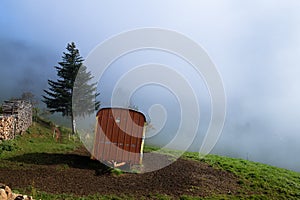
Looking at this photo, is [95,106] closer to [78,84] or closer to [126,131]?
[78,84]

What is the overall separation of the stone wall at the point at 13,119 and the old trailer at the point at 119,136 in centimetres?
679

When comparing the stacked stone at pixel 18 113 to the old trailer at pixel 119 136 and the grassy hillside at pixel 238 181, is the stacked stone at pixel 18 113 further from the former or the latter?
the old trailer at pixel 119 136

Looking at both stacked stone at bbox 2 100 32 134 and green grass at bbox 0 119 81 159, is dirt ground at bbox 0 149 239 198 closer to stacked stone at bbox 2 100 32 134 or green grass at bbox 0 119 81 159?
green grass at bbox 0 119 81 159

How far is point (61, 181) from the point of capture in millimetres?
10586

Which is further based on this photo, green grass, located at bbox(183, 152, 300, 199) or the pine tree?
the pine tree

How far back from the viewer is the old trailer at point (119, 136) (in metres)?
13.9

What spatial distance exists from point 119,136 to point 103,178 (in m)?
2.96

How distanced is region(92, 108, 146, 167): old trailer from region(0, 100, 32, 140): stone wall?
22.3ft

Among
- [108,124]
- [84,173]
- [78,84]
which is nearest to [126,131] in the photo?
[108,124]

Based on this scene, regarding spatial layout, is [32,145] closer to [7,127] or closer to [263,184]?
[7,127]

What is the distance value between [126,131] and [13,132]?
873 cm

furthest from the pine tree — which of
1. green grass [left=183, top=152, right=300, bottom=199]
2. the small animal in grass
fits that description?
green grass [left=183, top=152, right=300, bottom=199]

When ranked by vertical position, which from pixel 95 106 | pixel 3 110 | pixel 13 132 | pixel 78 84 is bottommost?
pixel 13 132

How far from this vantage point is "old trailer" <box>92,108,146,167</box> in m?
13.9
